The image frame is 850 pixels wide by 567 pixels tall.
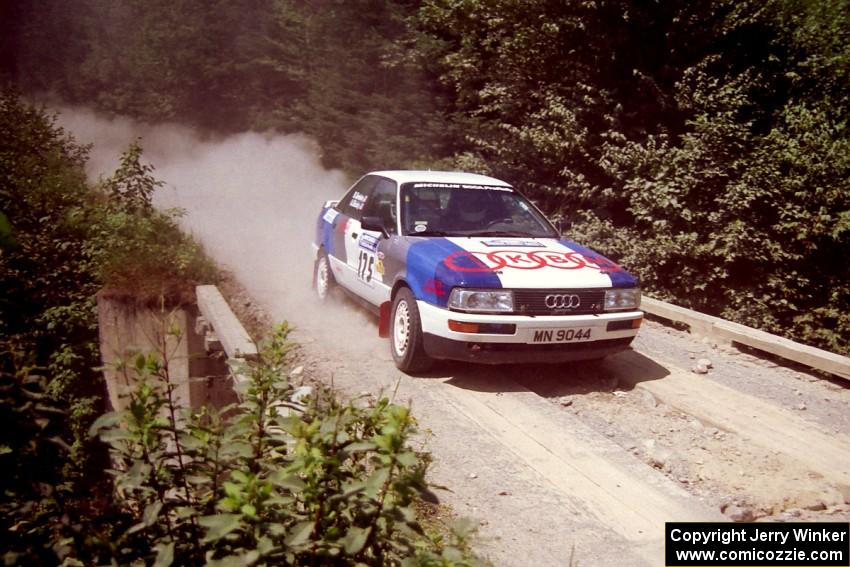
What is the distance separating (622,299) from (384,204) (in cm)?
266

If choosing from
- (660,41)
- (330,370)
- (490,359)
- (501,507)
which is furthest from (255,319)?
(660,41)

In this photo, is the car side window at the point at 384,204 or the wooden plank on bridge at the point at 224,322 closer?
the wooden plank on bridge at the point at 224,322

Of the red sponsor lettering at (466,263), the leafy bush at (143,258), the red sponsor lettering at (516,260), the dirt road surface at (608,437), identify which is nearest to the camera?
the dirt road surface at (608,437)

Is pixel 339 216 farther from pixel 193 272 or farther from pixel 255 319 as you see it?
pixel 193 272

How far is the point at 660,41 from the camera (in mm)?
10367

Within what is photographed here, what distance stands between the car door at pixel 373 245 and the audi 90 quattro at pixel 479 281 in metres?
0.02

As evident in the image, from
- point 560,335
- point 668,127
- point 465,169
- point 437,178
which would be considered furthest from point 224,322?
point 668,127

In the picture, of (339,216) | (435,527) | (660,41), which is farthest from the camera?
(660,41)

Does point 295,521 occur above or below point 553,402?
above

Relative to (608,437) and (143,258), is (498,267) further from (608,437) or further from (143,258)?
(143,258)

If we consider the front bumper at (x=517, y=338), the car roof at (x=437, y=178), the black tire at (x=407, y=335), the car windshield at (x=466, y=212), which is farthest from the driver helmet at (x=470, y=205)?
the front bumper at (x=517, y=338)

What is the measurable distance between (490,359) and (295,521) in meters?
3.10

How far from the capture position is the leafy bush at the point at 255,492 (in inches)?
78.1

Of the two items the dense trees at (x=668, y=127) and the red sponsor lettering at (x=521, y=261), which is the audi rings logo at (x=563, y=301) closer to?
the red sponsor lettering at (x=521, y=261)
